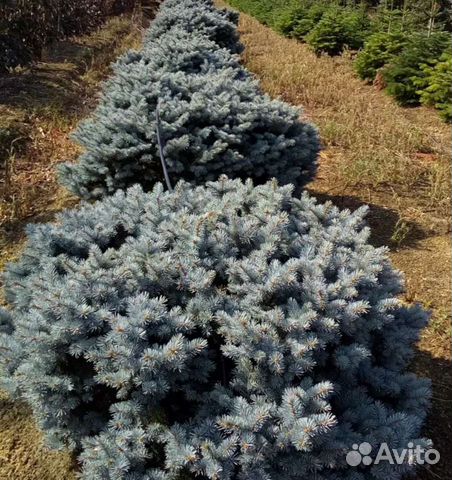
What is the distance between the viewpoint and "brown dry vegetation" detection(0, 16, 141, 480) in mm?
2326

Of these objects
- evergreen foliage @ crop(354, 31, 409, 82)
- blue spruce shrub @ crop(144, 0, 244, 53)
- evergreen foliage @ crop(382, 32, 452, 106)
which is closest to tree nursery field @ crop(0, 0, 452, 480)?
evergreen foliage @ crop(382, 32, 452, 106)

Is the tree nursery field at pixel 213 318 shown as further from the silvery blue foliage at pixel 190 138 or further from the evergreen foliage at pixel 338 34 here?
the evergreen foliage at pixel 338 34

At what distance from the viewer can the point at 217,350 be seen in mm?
2010

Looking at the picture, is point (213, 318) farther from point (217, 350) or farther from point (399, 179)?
point (399, 179)

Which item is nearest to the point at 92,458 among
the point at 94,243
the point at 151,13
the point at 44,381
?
the point at 44,381

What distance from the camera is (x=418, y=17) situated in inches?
438

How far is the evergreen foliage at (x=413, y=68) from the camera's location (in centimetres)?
730

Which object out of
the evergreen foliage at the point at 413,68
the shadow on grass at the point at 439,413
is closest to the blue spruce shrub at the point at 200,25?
the evergreen foliage at the point at 413,68

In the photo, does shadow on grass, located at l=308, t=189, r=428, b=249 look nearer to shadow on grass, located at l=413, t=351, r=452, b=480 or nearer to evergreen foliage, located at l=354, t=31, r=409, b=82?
shadow on grass, located at l=413, t=351, r=452, b=480

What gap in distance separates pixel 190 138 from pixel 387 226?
1.84 m

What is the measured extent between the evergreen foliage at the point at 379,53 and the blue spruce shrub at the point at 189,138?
17.4ft

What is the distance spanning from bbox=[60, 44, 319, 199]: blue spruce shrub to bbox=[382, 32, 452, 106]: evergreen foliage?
4.11m

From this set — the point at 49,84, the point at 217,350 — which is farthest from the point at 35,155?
the point at 217,350

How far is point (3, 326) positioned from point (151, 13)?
52.0ft
